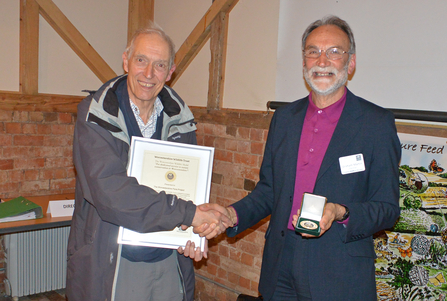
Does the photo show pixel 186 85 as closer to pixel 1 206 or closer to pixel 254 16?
pixel 254 16

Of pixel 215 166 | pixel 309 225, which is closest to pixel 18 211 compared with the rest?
pixel 215 166

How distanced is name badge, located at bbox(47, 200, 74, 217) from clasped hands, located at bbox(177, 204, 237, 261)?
6.45 feet

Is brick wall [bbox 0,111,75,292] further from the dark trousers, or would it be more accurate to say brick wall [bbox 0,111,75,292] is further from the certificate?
the dark trousers

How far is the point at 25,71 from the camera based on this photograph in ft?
13.4

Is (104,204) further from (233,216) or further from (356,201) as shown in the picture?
(356,201)

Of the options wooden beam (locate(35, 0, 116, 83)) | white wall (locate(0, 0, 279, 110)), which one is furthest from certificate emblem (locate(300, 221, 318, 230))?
wooden beam (locate(35, 0, 116, 83))

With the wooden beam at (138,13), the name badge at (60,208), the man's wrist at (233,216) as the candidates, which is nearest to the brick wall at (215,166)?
the name badge at (60,208)

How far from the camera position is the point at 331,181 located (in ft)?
6.24

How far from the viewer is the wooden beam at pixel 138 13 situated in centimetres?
487

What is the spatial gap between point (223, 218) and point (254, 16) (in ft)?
7.63

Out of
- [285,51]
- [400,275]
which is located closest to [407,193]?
[400,275]

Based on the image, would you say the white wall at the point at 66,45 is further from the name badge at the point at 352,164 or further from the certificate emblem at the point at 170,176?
the name badge at the point at 352,164

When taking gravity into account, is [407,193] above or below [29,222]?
above

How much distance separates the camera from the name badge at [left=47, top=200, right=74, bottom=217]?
12.0ft
